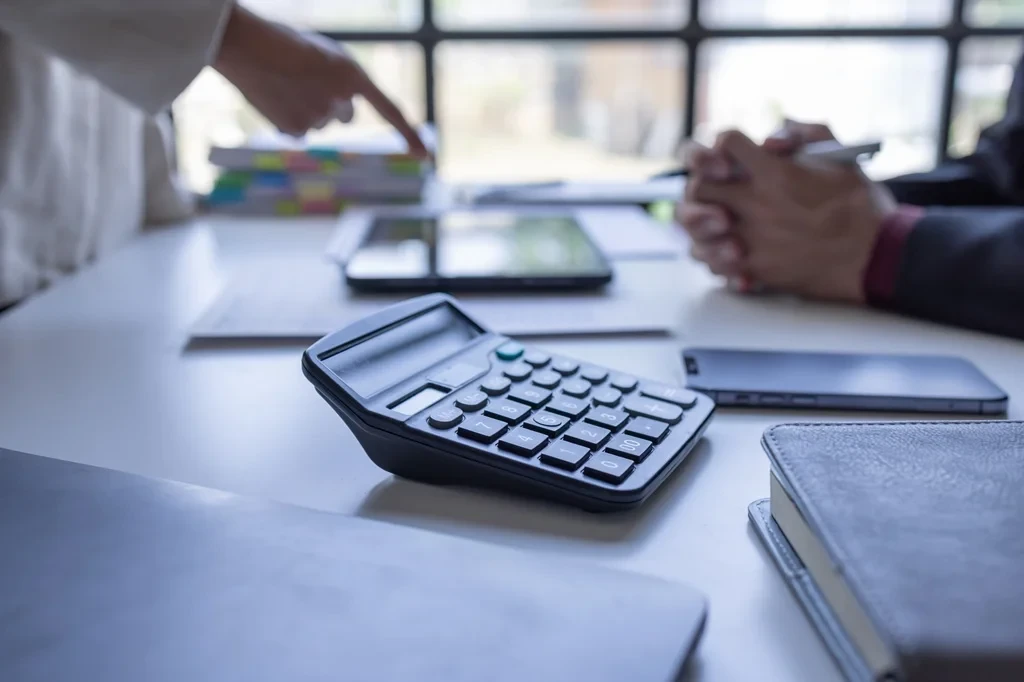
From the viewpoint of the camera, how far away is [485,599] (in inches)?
11.8

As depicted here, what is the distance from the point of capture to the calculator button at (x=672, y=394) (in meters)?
0.47

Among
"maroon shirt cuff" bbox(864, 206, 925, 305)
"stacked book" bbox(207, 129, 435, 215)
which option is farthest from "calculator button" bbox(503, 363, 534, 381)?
"stacked book" bbox(207, 129, 435, 215)

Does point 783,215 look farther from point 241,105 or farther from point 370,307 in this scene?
point 241,105

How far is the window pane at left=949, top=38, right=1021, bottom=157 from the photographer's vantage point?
1438mm

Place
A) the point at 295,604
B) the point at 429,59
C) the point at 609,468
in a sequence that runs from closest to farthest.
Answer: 1. the point at 295,604
2. the point at 609,468
3. the point at 429,59

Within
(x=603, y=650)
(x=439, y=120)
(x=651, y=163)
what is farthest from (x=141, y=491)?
(x=651, y=163)

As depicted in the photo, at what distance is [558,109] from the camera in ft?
4.77

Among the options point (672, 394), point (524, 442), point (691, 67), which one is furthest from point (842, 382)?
point (691, 67)

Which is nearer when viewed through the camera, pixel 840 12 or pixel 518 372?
pixel 518 372

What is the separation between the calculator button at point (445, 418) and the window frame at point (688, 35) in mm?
1016

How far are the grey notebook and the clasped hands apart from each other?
50 centimetres

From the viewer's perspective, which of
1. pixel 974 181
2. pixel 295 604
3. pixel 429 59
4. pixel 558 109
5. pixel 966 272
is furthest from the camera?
pixel 558 109

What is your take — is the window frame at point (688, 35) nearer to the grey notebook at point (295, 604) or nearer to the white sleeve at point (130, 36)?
the white sleeve at point (130, 36)

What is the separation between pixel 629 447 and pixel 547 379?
0.08m
